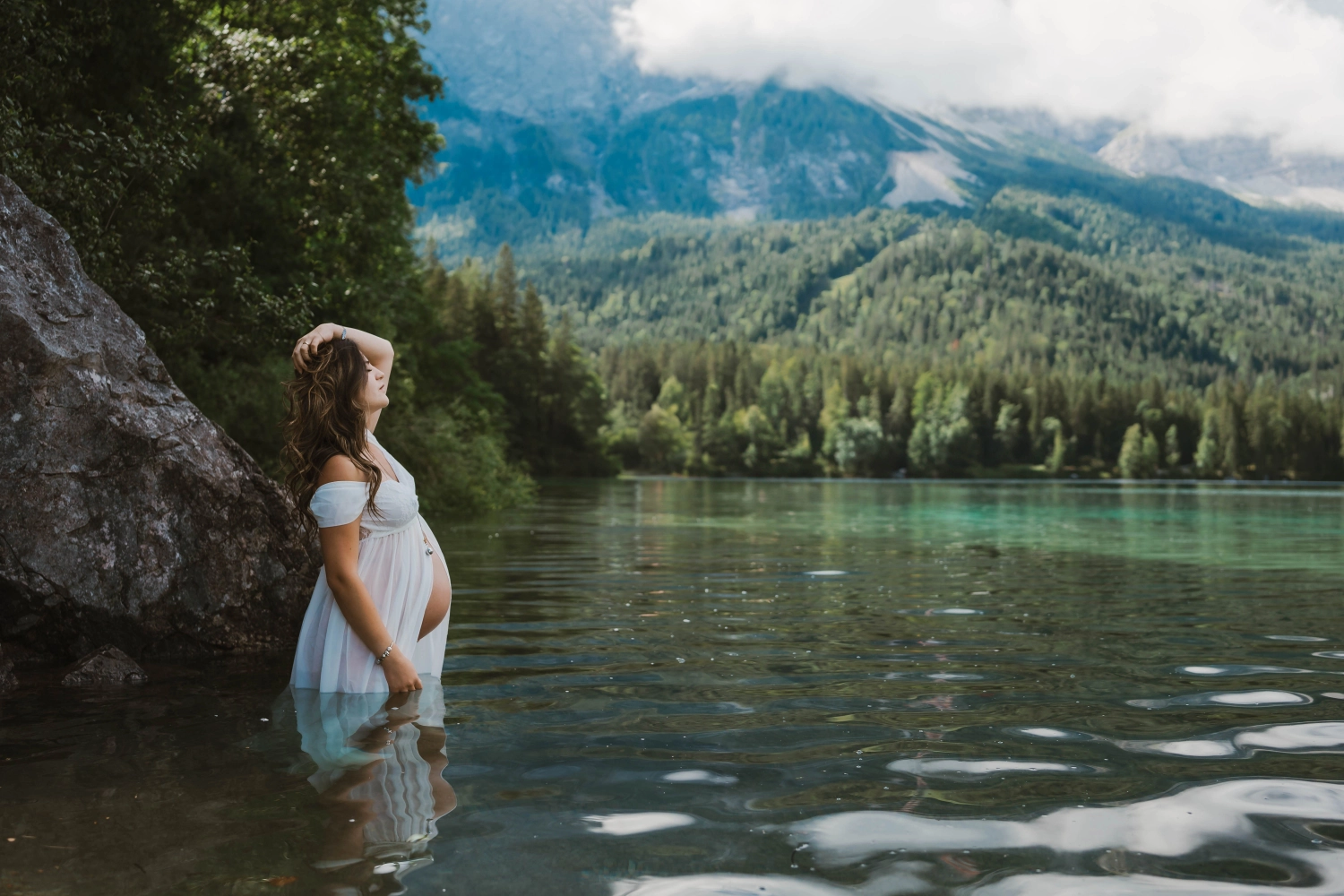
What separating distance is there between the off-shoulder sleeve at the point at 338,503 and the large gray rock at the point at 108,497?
7.65ft

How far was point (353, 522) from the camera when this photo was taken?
19.9 ft

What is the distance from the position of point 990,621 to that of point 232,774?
27.4 feet

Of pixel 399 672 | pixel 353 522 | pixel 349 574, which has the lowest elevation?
pixel 399 672

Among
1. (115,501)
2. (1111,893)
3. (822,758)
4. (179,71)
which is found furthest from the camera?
(179,71)

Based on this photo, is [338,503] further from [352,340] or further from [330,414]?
[352,340]

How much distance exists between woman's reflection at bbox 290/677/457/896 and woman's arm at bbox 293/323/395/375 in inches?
78.8

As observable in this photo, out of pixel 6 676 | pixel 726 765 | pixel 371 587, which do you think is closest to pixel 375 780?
pixel 371 587

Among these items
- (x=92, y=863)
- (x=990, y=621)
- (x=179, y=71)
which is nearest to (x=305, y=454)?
(x=92, y=863)

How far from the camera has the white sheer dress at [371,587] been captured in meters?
6.07

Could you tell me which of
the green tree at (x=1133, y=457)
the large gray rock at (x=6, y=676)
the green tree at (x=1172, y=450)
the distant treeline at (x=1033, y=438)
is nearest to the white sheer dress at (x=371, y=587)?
the large gray rock at (x=6, y=676)

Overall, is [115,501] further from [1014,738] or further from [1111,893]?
[1111,893]

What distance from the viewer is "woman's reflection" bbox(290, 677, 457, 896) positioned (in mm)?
3994

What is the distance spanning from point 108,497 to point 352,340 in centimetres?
316

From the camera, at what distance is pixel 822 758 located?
18.4ft
